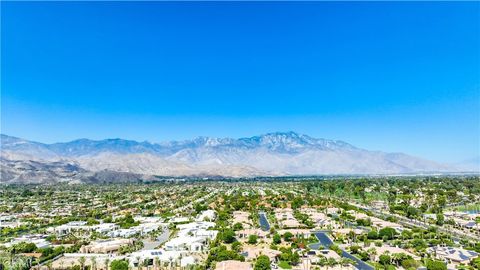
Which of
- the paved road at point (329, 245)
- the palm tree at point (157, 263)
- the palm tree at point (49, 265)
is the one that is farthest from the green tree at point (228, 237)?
the palm tree at point (49, 265)

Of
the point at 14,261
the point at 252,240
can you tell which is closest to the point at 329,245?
the point at 252,240

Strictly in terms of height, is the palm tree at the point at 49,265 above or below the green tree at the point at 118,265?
below

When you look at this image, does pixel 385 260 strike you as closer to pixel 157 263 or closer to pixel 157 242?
pixel 157 263

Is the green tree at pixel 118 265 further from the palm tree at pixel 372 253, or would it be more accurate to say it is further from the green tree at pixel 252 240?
the palm tree at pixel 372 253

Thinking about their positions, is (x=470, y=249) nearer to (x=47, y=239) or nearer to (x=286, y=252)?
(x=286, y=252)

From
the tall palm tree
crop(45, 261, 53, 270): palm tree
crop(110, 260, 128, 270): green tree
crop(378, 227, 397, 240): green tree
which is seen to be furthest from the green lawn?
crop(45, 261, 53, 270): palm tree

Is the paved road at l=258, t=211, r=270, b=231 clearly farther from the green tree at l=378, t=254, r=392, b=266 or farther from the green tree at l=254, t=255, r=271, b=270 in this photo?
the green tree at l=254, t=255, r=271, b=270

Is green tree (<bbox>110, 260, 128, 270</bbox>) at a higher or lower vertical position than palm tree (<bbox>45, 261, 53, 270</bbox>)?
higher

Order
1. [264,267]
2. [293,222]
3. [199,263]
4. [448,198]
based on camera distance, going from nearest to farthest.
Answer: [264,267], [199,263], [293,222], [448,198]

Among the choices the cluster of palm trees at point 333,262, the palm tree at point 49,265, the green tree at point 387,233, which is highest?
the green tree at point 387,233

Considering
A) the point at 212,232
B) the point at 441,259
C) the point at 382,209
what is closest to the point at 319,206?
the point at 382,209

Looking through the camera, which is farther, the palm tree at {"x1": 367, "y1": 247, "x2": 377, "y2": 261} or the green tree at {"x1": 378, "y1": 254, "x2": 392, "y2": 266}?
the palm tree at {"x1": 367, "y1": 247, "x2": 377, "y2": 261}
